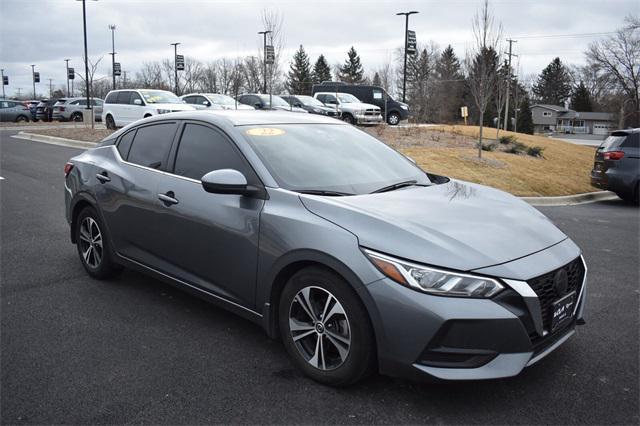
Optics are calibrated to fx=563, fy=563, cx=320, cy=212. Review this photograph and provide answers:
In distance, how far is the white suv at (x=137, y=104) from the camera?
22.0m

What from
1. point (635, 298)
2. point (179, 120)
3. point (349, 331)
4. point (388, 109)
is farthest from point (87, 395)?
point (388, 109)

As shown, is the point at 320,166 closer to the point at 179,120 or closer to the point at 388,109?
the point at 179,120

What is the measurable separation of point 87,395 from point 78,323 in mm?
1188

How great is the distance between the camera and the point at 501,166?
15.0 m

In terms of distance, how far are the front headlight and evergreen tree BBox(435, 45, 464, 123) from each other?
192 feet

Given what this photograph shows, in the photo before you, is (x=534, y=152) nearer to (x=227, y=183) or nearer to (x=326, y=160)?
(x=326, y=160)

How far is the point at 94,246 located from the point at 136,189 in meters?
1.00

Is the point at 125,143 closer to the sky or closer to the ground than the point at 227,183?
closer to the sky

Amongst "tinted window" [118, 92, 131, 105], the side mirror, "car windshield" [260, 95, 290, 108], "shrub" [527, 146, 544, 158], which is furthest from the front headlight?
"car windshield" [260, 95, 290, 108]

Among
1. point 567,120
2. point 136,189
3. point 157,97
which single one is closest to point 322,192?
point 136,189

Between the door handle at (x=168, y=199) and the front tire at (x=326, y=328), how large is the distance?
50.2 inches

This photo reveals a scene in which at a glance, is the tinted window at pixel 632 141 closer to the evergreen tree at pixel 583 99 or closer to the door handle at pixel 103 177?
the door handle at pixel 103 177

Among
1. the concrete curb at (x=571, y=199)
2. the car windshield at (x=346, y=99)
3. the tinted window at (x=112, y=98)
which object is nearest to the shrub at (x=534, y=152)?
the concrete curb at (x=571, y=199)

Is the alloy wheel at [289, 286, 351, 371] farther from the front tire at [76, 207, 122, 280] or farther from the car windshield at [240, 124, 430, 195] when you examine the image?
the front tire at [76, 207, 122, 280]
